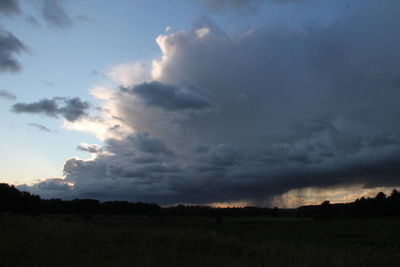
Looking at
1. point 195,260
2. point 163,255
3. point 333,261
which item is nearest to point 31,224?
point 163,255

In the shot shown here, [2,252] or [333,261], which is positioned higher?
[2,252]

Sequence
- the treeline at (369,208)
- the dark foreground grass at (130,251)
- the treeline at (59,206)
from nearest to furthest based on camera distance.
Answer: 1. the dark foreground grass at (130,251)
2. the treeline at (59,206)
3. the treeline at (369,208)

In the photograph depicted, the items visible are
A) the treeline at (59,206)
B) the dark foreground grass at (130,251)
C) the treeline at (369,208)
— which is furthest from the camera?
the treeline at (369,208)

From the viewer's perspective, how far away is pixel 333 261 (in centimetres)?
1256

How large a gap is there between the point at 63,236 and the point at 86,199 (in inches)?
5539

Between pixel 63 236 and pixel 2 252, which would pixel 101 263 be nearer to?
pixel 2 252

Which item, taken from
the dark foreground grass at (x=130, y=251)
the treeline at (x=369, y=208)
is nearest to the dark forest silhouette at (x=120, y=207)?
the treeline at (x=369, y=208)

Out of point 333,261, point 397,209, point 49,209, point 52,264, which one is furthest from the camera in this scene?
point 49,209

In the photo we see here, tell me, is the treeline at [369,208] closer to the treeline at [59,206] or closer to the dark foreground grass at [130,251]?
the treeline at [59,206]

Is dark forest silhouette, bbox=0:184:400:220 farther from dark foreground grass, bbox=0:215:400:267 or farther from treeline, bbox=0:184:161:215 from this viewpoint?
dark foreground grass, bbox=0:215:400:267

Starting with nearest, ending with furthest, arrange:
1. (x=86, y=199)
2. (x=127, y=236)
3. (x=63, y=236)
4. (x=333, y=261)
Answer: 1. (x=333, y=261)
2. (x=63, y=236)
3. (x=127, y=236)
4. (x=86, y=199)

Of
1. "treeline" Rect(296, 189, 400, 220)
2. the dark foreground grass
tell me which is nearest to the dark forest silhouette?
"treeline" Rect(296, 189, 400, 220)

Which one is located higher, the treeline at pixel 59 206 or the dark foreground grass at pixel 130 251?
the treeline at pixel 59 206

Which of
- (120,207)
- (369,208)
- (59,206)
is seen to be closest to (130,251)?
(369,208)
